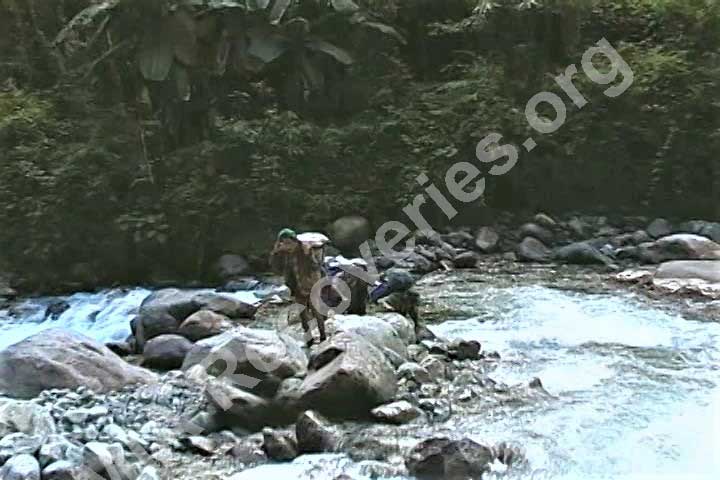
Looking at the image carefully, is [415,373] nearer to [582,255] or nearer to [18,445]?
[18,445]

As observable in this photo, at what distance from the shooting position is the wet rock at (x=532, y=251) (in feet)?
33.6

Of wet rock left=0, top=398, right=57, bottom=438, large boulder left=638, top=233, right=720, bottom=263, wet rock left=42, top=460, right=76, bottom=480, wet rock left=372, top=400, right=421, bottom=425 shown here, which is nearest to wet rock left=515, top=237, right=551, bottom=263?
large boulder left=638, top=233, right=720, bottom=263

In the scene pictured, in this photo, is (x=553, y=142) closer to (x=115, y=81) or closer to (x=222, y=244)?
(x=222, y=244)

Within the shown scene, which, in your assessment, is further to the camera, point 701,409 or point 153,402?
point 153,402

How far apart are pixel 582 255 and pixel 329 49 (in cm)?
414

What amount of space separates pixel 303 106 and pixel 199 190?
184 cm

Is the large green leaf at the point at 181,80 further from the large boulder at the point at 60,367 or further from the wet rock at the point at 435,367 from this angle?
the wet rock at the point at 435,367

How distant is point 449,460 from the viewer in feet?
15.0

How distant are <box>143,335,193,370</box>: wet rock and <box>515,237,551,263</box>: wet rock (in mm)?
4497

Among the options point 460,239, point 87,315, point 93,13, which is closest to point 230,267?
point 87,315

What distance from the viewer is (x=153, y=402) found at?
235 inches

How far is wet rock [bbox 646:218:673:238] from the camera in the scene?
429 inches

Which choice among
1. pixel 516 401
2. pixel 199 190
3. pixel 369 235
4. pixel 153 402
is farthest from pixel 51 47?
pixel 516 401

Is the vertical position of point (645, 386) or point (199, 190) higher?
point (199, 190)
